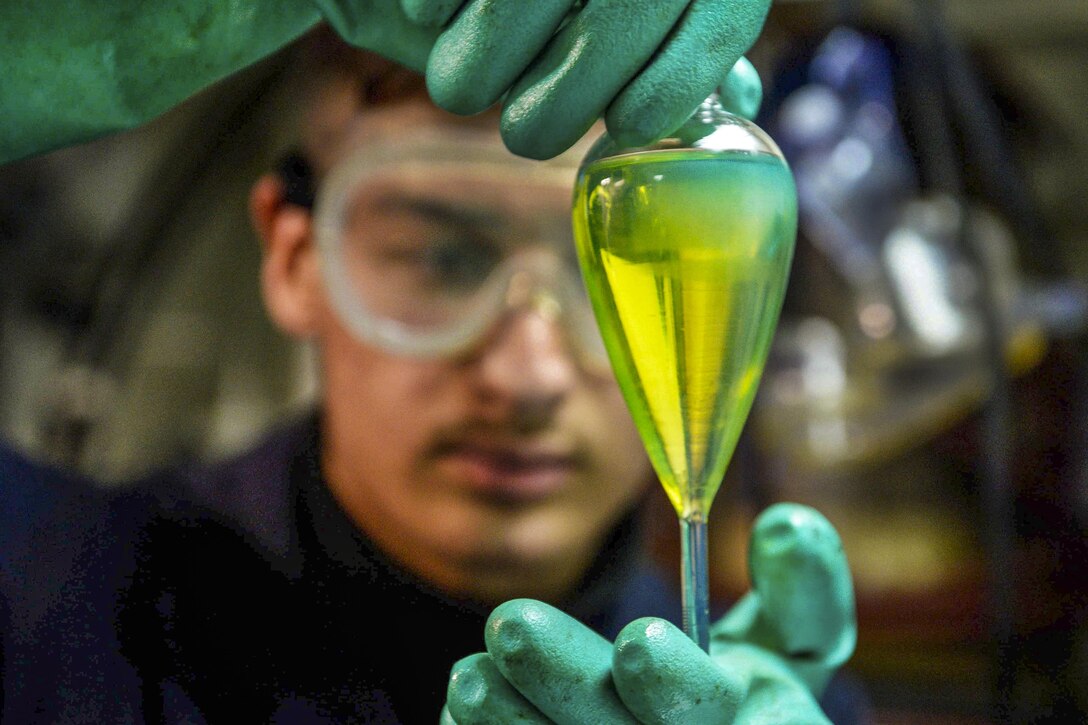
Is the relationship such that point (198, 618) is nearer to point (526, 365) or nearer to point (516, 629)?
point (516, 629)

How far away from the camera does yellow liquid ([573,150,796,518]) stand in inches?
17.8

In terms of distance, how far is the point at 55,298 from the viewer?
2.22m

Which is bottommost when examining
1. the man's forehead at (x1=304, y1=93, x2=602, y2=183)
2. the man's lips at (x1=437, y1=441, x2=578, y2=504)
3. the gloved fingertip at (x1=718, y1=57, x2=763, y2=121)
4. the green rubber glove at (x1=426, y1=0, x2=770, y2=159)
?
the man's lips at (x1=437, y1=441, x2=578, y2=504)

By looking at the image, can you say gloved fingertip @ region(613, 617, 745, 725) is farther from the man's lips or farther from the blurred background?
the blurred background

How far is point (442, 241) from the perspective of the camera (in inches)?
53.7

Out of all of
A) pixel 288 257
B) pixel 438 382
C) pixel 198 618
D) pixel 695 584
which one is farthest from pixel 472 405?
pixel 695 584

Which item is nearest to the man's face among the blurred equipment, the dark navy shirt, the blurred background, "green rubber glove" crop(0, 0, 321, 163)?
the dark navy shirt

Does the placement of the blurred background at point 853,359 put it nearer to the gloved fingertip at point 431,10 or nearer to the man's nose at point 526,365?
the man's nose at point 526,365

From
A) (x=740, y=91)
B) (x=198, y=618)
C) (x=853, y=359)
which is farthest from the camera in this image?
(x=853, y=359)

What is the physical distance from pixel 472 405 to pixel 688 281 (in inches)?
37.2

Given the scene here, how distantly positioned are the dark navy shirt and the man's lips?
244 millimetres

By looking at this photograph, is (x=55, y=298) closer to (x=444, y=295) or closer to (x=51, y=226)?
(x=51, y=226)

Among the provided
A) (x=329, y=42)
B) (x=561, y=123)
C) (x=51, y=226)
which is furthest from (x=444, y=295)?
(x=51, y=226)

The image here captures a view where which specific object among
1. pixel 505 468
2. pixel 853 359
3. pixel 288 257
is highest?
pixel 288 257
